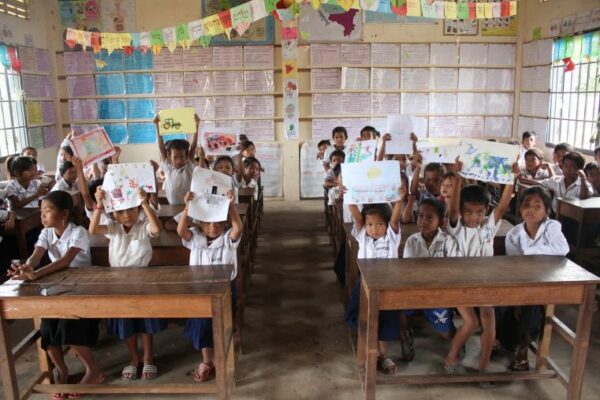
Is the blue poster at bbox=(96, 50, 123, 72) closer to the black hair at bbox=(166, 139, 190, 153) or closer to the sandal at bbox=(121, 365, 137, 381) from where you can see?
the black hair at bbox=(166, 139, 190, 153)

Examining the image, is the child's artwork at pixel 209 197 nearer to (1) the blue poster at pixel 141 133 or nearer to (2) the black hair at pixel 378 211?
(2) the black hair at pixel 378 211

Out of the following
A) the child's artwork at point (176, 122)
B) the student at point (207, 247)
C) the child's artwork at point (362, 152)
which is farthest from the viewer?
the child's artwork at point (176, 122)

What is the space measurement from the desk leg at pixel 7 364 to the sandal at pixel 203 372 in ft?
2.65

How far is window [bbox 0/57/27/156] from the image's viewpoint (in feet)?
18.1

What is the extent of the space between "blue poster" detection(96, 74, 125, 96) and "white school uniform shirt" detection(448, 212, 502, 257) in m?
5.71

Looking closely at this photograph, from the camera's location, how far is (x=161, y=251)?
2926mm

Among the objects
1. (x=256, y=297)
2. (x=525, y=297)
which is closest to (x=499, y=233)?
(x=525, y=297)

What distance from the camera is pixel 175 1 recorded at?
6.56 m

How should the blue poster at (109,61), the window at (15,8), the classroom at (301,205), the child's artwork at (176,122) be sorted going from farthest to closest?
the blue poster at (109,61)
the window at (15,8)
the child's artwork at (176,122)
the classroom at (301,205)

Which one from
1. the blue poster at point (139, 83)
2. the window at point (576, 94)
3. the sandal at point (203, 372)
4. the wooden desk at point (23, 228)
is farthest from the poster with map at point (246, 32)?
the sandal at point (203, 372)

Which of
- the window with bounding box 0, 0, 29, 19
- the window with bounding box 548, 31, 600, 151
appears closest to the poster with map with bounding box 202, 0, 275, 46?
the window with bounding box 0, 0, 29, 19

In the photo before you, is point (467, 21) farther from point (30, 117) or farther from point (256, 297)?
point (30, 117)

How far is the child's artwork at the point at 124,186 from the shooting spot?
2359 mm

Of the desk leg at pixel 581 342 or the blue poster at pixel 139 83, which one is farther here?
the blue poster at pixel 139 83
